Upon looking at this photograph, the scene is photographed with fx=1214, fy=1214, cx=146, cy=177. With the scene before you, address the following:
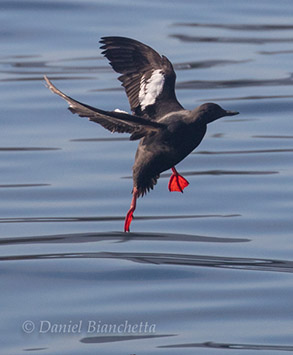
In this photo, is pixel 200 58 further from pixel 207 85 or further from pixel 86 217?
pixel 86 217

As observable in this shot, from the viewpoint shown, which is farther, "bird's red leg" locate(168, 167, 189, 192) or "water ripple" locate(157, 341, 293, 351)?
"water ripple" locate(157, 341, 293, 351)

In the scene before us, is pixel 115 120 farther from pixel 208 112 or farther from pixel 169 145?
pixel 208 112

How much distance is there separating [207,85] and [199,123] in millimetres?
11892

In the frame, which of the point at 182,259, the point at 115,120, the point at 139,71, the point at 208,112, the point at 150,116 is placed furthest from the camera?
the point at 182,259

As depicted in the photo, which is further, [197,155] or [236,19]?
[236,19]

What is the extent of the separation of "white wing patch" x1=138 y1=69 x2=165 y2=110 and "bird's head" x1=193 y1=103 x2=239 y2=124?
88 cm

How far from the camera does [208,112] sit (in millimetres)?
7789

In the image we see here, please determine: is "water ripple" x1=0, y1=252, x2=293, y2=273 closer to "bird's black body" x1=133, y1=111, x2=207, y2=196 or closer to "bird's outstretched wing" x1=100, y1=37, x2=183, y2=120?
"bird's outstretched wing" x1=100, y1=37, x2=183, y2=120

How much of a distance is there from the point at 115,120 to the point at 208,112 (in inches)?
23.9

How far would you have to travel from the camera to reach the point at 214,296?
1132 centimetres

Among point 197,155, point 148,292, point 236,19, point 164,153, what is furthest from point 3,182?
point 236,19

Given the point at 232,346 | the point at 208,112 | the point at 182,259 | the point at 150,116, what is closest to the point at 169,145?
the point at 208,112

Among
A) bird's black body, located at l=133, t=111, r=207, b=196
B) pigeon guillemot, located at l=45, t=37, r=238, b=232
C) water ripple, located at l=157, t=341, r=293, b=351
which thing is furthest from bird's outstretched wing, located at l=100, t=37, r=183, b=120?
water ripple, located at l=157, t=341, r=293, b=351

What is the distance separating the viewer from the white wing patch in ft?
28.4
